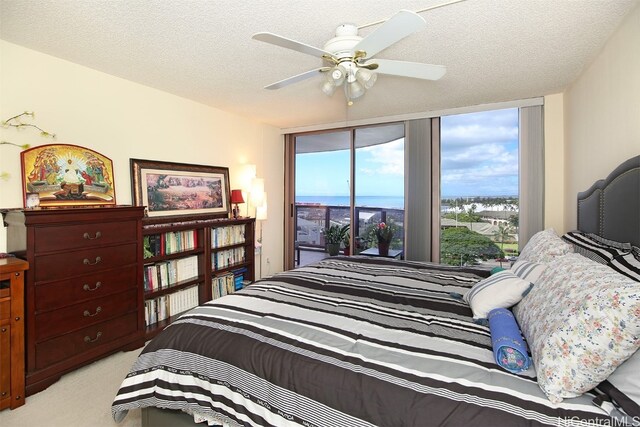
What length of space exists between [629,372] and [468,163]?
3.41 metres

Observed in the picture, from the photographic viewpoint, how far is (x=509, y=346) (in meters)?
1.19

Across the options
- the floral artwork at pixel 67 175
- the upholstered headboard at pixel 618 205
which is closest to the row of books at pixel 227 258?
the floral artwork at pixel 67 175

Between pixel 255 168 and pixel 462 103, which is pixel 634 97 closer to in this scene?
pixel 462 103

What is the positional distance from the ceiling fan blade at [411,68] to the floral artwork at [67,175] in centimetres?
257

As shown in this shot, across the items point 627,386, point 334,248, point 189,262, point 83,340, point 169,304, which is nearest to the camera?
point 627,386

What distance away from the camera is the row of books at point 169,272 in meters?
3.05

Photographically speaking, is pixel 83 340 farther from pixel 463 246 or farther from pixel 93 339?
pixel 463 246

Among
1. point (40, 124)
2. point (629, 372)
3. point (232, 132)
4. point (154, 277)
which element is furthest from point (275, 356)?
point (232, 132)

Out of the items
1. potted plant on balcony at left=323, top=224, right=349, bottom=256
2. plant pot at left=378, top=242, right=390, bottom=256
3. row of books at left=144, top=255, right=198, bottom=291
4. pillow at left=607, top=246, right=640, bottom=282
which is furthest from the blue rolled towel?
potted plant on balcony at left=323, top=224, right=349, bottom=256

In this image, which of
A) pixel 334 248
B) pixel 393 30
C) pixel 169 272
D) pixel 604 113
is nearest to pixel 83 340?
pixel 169 272

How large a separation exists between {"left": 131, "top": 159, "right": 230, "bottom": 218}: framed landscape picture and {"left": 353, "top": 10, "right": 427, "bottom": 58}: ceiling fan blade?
8.34 feet

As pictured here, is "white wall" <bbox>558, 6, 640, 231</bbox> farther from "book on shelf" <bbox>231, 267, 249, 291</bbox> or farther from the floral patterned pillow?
"book on shelf" <bbox>231, 267, 249, 291</bbox>

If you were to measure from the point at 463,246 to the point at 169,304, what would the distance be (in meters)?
3.59

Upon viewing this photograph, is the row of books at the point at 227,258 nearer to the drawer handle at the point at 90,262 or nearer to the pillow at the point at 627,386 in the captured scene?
the drawer handle at the point at 90,262
